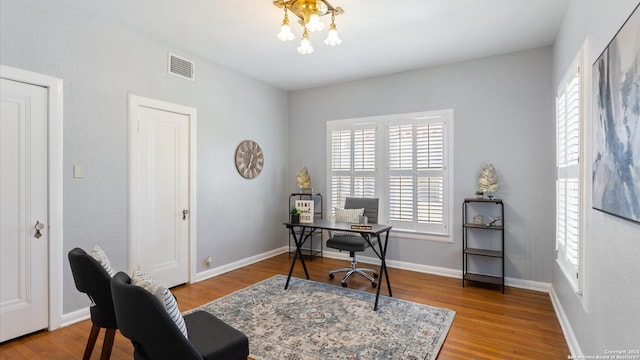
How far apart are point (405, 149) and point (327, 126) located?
1.40m

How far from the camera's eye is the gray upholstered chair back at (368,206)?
4.34m

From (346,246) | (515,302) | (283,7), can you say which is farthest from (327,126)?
(515,302)

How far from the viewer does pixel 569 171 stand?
2641mm

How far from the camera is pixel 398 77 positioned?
473 centimetres

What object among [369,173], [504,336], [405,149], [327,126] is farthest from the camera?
[327,126]

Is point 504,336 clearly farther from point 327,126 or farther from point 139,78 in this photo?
point 139,78

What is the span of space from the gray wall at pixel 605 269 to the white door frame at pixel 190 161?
3.92m

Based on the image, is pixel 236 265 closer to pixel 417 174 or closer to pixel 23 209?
pixel 23 209

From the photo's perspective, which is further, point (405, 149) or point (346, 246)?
point (405, 149)

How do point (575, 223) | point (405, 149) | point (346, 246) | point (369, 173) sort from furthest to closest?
point (369, 173) < point (405, 149) < point (346, 246) < point (575, 223)

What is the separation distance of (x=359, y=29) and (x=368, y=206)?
7.29 feet

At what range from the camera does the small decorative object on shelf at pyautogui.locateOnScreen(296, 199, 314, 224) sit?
12.7 ft

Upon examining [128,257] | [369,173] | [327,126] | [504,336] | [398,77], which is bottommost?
[504,336]

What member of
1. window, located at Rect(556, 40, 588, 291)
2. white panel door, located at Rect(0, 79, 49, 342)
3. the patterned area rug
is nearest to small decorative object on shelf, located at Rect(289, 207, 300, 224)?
the patterned area rug
